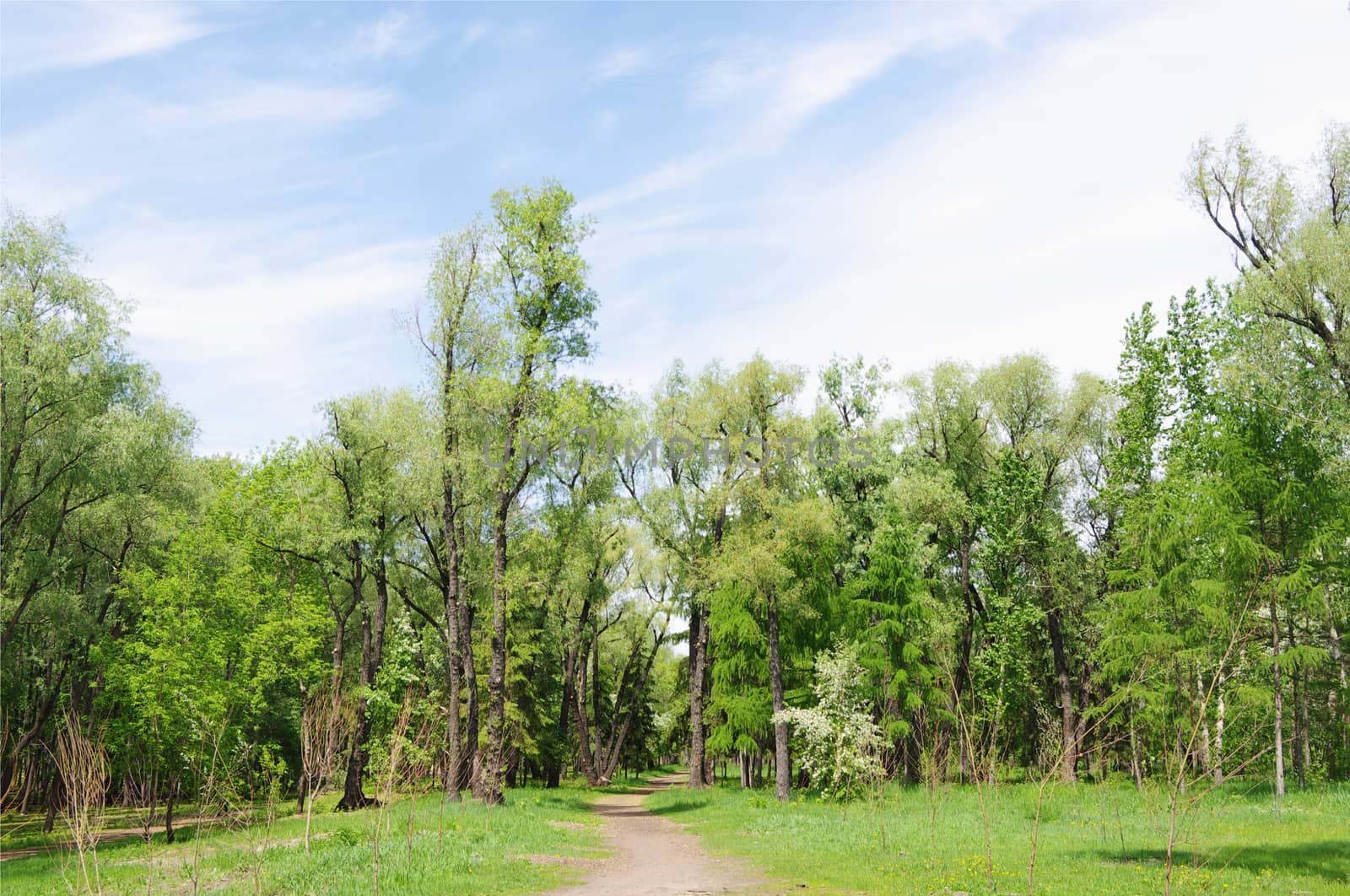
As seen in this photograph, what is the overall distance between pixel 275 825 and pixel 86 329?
16236mm

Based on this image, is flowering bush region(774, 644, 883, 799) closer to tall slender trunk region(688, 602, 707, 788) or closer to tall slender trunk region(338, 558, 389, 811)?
tall slender trunk region(688, 602, 707, 788)

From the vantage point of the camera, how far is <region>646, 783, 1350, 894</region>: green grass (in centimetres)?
1295

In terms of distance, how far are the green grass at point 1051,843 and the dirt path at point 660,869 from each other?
2.22 feet

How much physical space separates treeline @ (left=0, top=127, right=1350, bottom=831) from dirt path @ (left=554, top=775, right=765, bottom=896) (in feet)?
17.2

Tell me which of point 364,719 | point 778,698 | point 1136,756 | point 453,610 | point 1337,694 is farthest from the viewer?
point 1337,694

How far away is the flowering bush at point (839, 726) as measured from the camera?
26641 millimetres

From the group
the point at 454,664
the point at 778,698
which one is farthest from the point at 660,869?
the point at 454,664

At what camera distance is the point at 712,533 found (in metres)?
33.0

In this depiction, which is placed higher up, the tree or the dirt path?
the tree

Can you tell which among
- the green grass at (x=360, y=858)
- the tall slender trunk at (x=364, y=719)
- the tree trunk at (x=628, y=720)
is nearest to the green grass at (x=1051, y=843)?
the green grass at (x=360, y=858)

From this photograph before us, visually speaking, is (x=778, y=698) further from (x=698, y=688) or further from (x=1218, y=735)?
(x=1218, y=735)

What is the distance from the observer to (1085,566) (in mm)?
36188

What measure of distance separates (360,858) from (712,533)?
790 inches

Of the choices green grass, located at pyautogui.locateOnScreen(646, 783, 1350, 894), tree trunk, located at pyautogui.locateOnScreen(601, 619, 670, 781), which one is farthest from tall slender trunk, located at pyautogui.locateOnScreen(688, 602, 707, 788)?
green grass, located at pyautogui.locateOnScreen(646, 783, 1350, 894)
